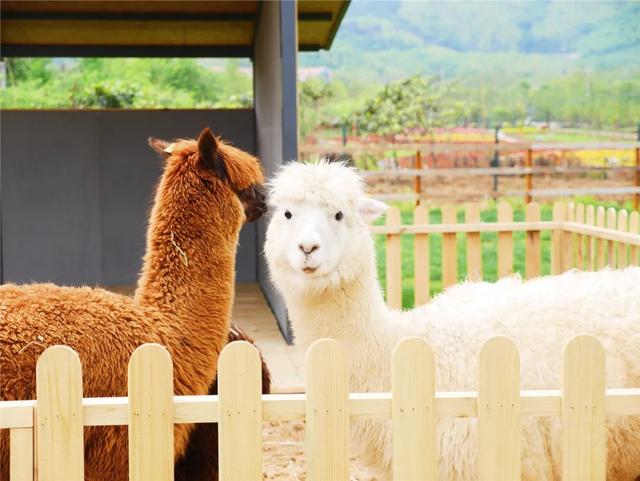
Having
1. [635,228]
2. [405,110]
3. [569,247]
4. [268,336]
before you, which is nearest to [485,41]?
[405,110]

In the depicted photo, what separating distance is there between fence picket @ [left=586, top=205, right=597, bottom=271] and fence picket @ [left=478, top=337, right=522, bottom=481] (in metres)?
4.07

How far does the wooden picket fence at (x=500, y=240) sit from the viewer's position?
21.7 ft

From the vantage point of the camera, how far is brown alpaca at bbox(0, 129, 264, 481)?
288cm


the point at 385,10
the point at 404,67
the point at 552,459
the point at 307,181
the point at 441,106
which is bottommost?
the point at 552,459

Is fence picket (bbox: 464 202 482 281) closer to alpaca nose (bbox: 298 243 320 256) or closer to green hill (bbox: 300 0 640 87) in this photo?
alpaca nose (bbox: 298 243 320 256)

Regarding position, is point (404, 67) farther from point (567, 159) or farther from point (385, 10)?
point (567, 159)

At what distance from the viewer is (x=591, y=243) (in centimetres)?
655

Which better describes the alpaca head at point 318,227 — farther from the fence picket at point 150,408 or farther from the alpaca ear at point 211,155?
the fence picket at point 150,408

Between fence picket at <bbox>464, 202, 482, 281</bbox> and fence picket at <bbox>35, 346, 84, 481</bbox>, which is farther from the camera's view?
fence picket at <bbox>464, 202, 482, 281</bbox>

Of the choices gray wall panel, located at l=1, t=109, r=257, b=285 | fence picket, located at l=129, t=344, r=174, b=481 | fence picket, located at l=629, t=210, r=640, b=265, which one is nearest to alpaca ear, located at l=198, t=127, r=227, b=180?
fence picket, located at l=129, t=344, r=174, b=481

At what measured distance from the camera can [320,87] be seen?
2569 cm

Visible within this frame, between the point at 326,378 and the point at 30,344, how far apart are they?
1.03 m

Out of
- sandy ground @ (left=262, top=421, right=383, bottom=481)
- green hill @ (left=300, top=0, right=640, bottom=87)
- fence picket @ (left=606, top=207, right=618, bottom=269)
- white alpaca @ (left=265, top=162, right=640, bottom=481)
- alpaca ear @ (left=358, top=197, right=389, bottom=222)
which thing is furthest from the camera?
green hill @ (left=300, top=0, right=640, bottom=87)

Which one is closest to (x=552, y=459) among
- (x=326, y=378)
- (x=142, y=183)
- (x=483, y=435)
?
(x=483, y=435)
